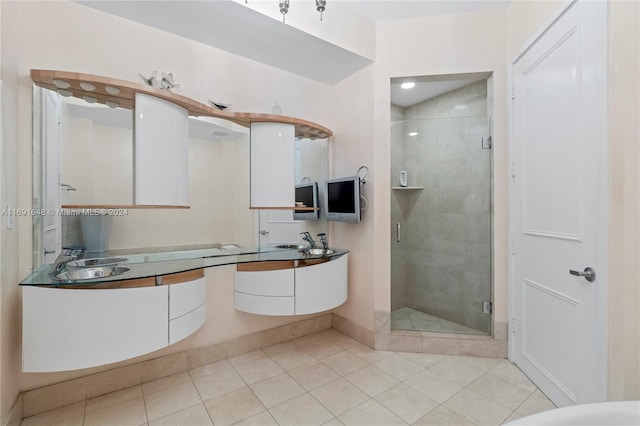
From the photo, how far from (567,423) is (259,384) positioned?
5.75 feet

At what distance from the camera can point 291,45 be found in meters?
2.32

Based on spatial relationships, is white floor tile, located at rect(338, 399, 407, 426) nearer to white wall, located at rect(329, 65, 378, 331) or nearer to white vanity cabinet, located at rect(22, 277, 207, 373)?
white wall, located at rect(329, 65, 378, 331)

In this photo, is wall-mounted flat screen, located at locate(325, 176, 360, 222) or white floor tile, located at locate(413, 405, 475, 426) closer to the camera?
white floor tile, located at locate(413, 405, 475, 426)

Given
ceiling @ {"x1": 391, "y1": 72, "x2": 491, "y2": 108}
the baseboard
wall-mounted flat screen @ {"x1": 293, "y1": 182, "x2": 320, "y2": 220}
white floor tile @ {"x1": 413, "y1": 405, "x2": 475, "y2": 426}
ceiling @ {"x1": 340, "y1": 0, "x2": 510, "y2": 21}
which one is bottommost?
white floor tile @ {"x1": 413, "y1": 405, "x2": 475, "y2": 426}

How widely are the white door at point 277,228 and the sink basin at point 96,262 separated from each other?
3.39 feet

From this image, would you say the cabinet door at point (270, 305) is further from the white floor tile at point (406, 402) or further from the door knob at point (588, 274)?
the door knob at point (588, 274)

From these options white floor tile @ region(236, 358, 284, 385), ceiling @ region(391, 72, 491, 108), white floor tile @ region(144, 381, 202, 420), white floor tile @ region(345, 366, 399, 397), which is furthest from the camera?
ceiling @ region(391, 72, 491, 108)

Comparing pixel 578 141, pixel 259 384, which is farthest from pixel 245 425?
pixel 578 141

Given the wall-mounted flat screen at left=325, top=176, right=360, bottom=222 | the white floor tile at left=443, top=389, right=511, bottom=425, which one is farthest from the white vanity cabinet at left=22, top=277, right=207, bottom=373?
the white floor tile at left=443, top=389, right=511, bottom=425

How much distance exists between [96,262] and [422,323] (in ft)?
9.01

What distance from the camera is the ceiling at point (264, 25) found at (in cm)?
191

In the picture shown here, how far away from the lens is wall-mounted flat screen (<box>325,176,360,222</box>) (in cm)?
253

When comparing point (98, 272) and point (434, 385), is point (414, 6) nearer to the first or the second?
point (434, 385)

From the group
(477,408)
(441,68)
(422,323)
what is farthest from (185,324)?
(441,68)
